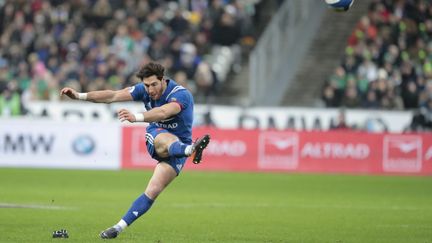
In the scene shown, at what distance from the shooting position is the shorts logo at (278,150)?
86.3ft

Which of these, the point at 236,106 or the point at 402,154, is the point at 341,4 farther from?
the point at 236,106

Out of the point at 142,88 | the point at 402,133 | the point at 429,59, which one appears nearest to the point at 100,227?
the point at 142,88

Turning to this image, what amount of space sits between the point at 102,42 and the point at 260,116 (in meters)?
5.11

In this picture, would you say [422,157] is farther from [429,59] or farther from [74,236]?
[74,236]

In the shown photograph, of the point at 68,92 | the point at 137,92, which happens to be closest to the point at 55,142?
the point at 137,92

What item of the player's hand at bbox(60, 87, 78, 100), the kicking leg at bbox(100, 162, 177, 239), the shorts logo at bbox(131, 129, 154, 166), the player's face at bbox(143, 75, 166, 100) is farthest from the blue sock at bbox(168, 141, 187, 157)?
the shorts logo at bbox(131, 129, 154, 166)

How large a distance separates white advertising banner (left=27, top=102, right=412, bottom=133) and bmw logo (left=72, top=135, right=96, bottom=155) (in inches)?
52.9

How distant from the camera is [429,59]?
31.5m

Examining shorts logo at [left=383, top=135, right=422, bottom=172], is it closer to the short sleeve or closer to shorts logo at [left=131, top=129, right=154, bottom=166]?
shorts logo at [left=131, top=129, right=154, bottom=166]

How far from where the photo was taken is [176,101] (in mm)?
11586

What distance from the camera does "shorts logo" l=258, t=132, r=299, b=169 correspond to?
26.3m

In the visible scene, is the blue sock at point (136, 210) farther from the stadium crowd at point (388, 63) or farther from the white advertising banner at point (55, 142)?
the stadium crowd at point (388, 63)

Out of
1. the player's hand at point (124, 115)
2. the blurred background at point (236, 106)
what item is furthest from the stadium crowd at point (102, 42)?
the player's hand at point (124, 115)

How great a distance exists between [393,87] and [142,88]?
19802 mm
